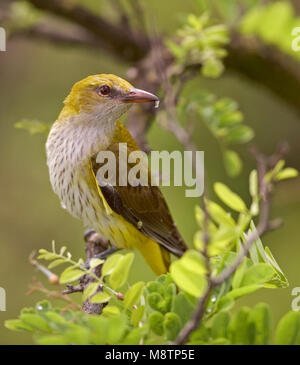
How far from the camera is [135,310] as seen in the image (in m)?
1.33

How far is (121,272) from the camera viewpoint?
1.33 meters

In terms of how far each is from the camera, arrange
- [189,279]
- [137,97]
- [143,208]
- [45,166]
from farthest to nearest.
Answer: [45,166] < [143,208] < [137,97] < [189,279]

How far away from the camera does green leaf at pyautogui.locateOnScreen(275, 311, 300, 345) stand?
1.22 meters

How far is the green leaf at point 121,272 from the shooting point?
131 centimetres

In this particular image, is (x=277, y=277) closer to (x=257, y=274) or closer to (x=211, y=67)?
(x=257, y=274)

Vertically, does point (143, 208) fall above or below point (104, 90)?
below

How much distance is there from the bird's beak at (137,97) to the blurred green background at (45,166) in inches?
48.4

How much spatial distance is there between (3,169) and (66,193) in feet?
7.30

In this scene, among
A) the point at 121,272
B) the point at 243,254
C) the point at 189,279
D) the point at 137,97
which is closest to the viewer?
the point at 243,254

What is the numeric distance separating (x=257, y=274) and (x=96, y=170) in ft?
3.99

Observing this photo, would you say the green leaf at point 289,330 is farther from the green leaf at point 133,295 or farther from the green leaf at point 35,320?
the green leaf at point 35,320

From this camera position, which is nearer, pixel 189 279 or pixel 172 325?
pixel 189 279

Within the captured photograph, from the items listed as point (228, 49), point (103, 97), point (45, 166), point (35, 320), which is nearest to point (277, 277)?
point (35, 320)

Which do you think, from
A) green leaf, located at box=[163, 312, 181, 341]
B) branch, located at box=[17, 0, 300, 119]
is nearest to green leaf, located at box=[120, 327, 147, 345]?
green leaf, located at box=[163, 312, 181, 341]
